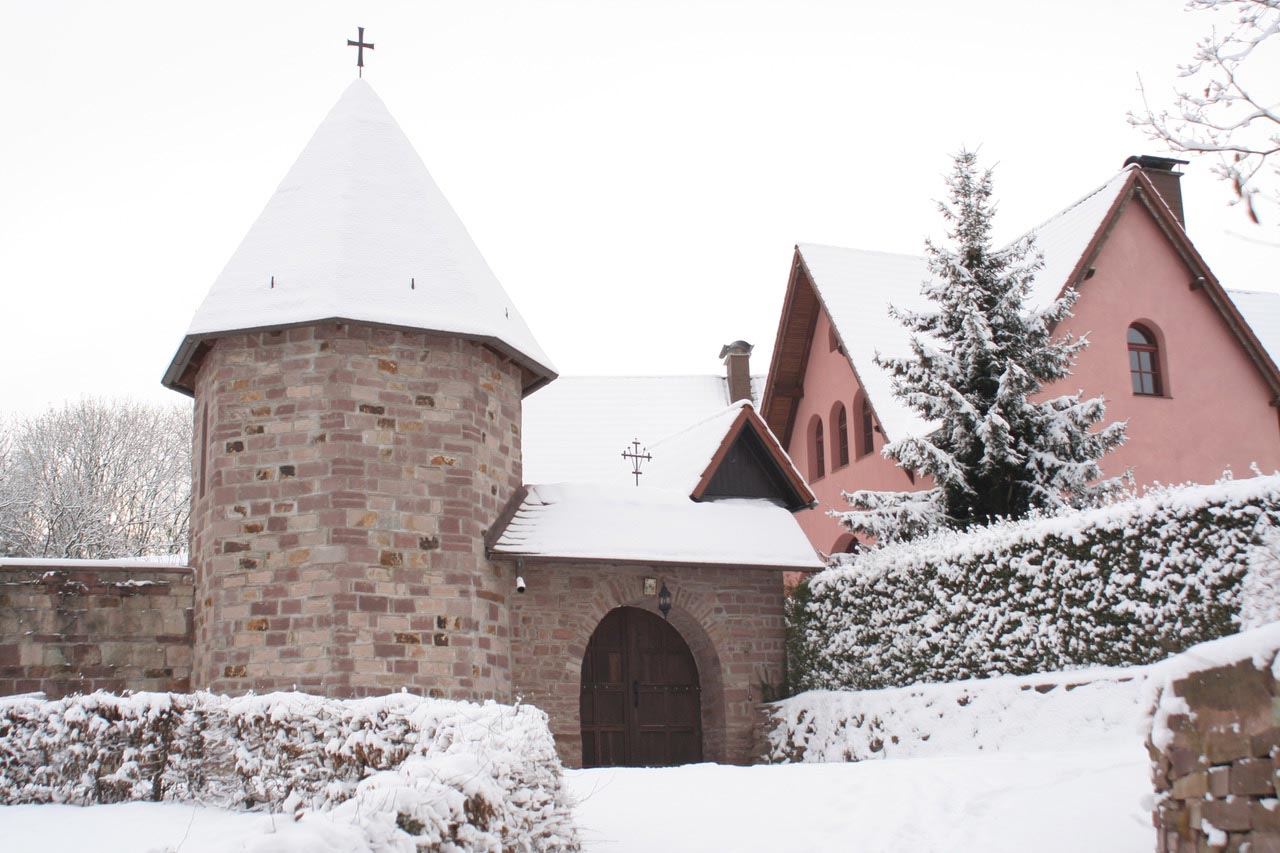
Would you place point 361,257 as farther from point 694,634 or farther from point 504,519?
point 694,634

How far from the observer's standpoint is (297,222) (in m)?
13.3

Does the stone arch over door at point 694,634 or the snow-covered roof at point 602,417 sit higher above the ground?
the snow-covered roof at point 602,417

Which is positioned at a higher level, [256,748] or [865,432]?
[865,432]

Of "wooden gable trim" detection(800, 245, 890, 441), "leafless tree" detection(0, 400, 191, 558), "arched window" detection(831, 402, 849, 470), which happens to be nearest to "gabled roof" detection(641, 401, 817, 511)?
"wooden gable trim" detection(800, 245, 890, 441)

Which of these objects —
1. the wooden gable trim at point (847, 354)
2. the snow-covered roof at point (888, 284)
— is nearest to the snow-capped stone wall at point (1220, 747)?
the snow-covered roof at point (888, 284)

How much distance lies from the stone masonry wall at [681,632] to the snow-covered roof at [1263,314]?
11378 millimetres

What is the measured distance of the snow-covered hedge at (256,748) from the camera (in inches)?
269

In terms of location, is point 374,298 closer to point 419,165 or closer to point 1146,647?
point 419,165

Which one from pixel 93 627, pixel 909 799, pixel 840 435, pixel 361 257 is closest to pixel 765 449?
pixel 361 257

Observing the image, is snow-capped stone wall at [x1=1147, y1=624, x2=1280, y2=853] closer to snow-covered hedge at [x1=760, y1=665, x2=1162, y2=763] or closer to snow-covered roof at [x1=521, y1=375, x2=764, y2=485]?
snow-covered hedge at [x1=760, y1=665, x2=1162, y2=763]

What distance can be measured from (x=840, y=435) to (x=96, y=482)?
21868 millimetres

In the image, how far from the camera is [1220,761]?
5.85 metres

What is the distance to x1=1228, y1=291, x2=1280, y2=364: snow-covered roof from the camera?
21703 millimetres

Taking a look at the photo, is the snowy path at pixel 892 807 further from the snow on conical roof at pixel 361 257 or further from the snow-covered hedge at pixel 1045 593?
the snow on conical roof at pixel 361 257
